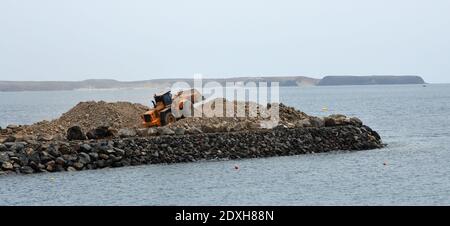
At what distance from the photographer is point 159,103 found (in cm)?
3862

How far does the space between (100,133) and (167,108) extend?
414 cm

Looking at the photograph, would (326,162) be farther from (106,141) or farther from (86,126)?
(86,126)

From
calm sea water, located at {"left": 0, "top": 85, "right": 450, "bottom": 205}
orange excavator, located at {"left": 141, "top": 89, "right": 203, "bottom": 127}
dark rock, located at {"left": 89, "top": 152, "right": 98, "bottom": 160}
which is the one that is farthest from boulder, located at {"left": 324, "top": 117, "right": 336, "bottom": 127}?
dark rock, located at {"left": 89, "top": 152, "right": 98, "bottom": 160}

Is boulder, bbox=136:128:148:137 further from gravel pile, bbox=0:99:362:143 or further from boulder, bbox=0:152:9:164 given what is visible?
boulder, bbox=0:152:9:164

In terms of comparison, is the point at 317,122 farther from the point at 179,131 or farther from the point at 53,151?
the point at 53,151

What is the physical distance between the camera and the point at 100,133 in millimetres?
35062

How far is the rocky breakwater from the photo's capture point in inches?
1261

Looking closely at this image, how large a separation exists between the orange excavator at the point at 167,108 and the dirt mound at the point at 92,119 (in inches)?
72.0

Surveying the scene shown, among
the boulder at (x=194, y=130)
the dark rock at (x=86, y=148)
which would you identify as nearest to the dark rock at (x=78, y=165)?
the dark rock at (x=86, y=148)

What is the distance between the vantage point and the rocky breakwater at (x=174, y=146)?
1261 inches

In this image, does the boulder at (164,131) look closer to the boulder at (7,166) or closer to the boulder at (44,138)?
the boulder at (44,138)

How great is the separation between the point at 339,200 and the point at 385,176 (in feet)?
19.6

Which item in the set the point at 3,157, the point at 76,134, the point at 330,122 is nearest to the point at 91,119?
the point at 76,134
